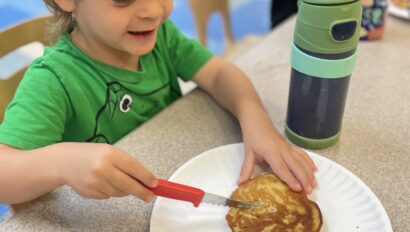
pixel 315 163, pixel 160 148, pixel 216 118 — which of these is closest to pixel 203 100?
pixel 216 118

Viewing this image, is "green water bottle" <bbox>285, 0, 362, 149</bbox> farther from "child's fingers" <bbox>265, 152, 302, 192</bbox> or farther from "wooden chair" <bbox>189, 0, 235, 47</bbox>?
"wooden chair" <bbox>189, 0, 235, 47</bbox>

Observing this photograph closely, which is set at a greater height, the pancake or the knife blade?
the knife blade

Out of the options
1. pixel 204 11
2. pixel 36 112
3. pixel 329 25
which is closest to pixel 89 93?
pixel 36 112

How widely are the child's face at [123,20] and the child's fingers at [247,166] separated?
29 centimetres

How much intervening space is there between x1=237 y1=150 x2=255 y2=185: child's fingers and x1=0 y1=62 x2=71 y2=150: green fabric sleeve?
32 centimetres

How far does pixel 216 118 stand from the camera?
811 mm

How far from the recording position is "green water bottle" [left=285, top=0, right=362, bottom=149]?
0.58 metres

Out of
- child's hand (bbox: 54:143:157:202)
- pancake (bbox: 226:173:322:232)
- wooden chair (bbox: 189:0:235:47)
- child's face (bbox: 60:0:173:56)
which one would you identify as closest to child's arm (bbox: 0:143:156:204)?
child's hand (bbox: 54:143:157:202)

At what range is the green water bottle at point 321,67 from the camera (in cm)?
58

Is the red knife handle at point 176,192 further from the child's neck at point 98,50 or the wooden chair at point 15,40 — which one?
the wooden chair at point 15,40

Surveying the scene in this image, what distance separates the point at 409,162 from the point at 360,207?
0.16 meters

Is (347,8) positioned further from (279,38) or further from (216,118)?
(279,38)

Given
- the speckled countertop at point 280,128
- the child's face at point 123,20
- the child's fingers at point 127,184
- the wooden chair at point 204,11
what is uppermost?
the child's face at point 123,20

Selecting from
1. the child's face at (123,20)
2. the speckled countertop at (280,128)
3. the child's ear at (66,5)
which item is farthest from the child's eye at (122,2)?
the speckled countertop at (280,128)
